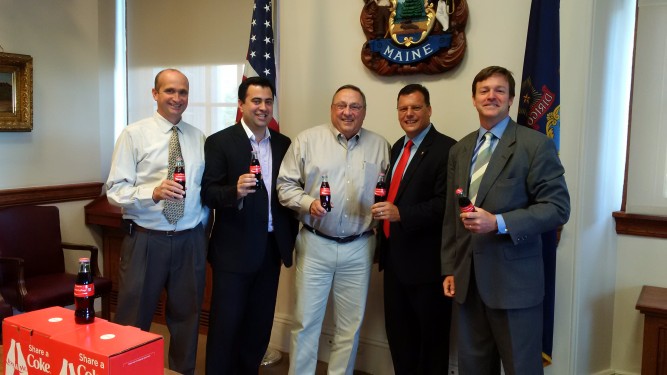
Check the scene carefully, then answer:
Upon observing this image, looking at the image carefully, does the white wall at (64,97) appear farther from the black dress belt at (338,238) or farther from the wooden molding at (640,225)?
the wooden molding at (640,225)

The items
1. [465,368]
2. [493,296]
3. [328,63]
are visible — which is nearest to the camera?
[493,296]

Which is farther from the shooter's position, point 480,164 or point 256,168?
point 256,168

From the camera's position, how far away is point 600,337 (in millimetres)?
2859

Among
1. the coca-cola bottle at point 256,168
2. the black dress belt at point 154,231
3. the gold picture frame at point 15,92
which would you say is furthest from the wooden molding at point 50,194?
the coca-cola bottle at point 256,168

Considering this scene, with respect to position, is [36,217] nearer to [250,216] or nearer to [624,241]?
[250,216]

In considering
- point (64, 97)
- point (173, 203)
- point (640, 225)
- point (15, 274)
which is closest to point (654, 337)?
point (640, 225)

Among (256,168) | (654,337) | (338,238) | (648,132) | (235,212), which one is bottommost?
(654,337)

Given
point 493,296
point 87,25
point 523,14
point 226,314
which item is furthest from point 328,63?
point 87,25

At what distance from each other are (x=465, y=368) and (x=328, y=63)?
181 centimetres

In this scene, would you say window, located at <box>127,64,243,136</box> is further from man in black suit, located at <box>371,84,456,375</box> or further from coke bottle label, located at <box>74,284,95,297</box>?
coke bottle label, located at <box>74,284,95,297</box>

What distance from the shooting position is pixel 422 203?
2426 millimetres

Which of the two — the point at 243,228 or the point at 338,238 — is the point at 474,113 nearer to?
the point at 338,238

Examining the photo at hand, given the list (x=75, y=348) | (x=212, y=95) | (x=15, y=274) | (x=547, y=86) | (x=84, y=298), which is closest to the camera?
(x=75, y=348)

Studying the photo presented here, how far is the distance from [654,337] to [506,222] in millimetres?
1144
